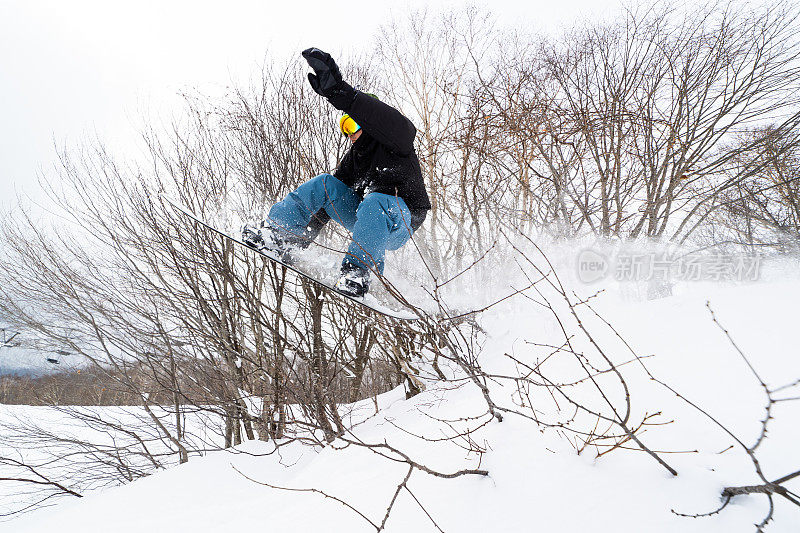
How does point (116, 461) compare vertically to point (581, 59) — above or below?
below

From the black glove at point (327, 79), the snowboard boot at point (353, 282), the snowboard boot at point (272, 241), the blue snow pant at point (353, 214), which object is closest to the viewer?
the black glove at point (327, 79)

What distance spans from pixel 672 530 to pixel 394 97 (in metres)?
6.05

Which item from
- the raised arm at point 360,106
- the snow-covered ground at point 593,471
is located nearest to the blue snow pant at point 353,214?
the raised arm at point 360,106

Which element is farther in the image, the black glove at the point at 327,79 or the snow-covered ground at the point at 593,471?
the black glove at the point at 327,79

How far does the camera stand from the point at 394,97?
5.65 m

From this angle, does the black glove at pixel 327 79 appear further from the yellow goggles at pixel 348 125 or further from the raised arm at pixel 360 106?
the yellow goggles at pixel 348 125

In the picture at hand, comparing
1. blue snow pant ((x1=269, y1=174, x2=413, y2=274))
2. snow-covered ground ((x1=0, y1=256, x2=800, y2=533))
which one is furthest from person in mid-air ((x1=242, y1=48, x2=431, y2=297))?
snow-covered ground ((x1=0, y1=256, x2=800, y2=533))

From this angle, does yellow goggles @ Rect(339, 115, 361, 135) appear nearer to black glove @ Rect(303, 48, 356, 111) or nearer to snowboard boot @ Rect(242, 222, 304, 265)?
black glove @ Rect(303, 48, 356, 111)

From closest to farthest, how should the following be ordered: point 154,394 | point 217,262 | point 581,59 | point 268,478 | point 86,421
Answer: point 268,478 < point 217,262 < point 154,394 < point 86,421 < point 581,59

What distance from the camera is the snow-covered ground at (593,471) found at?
750mm

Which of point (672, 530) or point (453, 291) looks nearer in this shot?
point (672, 530)

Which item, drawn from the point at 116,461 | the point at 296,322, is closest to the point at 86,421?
the point at 116,461

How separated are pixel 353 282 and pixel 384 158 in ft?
2.68

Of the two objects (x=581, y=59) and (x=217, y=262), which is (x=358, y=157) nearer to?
(x=217, y=262)
